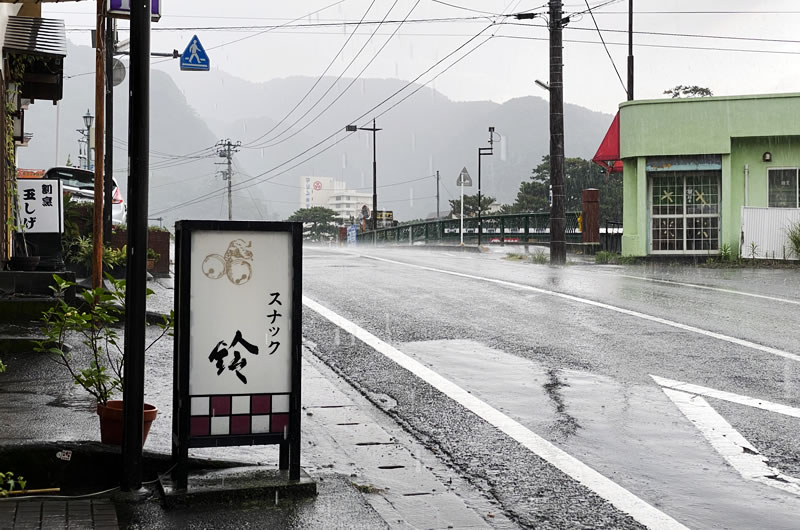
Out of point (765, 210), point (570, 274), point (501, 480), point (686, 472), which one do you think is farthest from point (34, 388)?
point (765, 210)

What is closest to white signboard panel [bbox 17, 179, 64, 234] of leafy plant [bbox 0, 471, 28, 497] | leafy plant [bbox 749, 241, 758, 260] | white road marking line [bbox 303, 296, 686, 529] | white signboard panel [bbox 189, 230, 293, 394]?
white road marking line [bbox 303, 296, 686, 529]

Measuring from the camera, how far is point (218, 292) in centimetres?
449

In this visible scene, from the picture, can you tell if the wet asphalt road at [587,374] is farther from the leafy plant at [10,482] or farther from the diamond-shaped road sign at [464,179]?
the diamond-shaped road sign at [464,179]

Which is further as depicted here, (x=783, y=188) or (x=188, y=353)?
(x=783, y=188)

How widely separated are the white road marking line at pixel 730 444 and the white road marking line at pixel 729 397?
151 mm

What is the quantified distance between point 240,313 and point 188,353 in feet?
1.06

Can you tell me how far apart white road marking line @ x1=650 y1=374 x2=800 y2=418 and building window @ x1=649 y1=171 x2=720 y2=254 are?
58.9 ft

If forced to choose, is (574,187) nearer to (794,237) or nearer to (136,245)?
(794,237)

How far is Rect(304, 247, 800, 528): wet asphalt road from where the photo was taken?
4863mm

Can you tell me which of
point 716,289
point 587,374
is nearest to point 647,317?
point 587,374

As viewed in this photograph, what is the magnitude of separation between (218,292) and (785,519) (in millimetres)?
3043

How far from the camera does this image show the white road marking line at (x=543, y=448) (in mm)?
4504

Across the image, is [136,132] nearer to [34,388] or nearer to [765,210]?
[34,388]

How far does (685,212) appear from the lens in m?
24.9
